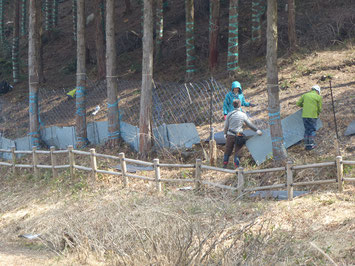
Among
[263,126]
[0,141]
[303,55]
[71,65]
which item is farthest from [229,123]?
[71,65]

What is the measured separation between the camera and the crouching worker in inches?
388

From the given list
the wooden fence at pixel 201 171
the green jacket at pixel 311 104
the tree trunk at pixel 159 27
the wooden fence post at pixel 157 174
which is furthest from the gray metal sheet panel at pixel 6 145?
the green jacket at pixel 311 104

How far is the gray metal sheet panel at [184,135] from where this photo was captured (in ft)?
38.7

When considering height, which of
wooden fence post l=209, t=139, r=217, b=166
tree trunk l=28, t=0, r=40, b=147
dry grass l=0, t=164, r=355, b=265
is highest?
tree trunk l=28, t=0, r=40, b=147

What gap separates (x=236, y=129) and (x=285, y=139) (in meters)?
1.43

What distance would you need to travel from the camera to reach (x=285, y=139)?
10.6 metres

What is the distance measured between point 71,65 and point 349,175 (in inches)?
755

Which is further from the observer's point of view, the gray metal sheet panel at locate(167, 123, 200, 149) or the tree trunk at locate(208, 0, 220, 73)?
the tree trunk at locate(208, 0, 220, 73)

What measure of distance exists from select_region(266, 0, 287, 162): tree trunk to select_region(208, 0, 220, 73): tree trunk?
7784 mm

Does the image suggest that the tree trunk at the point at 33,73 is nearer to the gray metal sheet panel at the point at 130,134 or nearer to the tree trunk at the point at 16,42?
the gray metal sheet panel at the point at 130,134

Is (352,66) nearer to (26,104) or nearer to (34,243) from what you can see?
(34,243)

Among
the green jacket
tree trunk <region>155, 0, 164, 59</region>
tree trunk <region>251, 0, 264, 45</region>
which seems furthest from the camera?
tree trunk <region>155, 0, 164, 59</region>

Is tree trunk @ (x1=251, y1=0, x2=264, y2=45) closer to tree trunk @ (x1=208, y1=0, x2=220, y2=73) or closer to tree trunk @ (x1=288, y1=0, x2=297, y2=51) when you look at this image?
tree trunk @ (x1=208, y1=0, x2=220, y2=73)

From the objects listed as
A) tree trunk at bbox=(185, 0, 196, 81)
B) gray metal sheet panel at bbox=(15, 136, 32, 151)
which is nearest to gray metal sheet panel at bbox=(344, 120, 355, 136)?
tree trunk at bbox=(185, 0, 196, 81)
